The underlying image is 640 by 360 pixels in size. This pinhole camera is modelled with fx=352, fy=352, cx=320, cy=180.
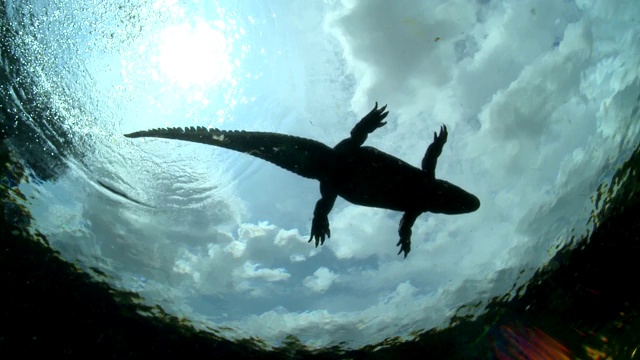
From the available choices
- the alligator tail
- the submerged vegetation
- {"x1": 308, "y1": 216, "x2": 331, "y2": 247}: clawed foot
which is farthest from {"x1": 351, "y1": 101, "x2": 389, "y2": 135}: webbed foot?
the submerged vegetation

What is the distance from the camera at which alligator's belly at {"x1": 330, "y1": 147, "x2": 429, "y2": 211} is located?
617 centimetres

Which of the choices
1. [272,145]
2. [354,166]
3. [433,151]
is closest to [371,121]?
[354,166]

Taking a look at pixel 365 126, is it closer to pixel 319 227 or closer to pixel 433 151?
pixel 433 151

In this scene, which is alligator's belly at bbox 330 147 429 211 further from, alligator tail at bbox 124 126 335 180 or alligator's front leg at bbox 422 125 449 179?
alligator tail at bbox 124 126 335 180

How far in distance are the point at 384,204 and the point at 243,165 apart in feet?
15.6

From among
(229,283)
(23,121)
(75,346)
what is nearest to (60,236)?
(23,121)

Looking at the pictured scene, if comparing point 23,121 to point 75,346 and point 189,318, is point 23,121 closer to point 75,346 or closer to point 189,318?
point 189,318

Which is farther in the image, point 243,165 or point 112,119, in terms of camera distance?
point 243,165

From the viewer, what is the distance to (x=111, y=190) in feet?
37.8

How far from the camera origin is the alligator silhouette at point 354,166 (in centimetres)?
594

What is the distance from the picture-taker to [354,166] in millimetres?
6207

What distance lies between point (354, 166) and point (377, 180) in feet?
1.63

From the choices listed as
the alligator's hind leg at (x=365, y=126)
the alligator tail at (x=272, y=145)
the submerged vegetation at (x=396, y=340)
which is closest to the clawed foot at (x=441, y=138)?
the alligator's hind leg at (x=365, y=126)

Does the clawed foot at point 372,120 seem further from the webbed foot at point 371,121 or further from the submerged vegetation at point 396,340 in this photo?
the submerged vegetation at point 396,340
